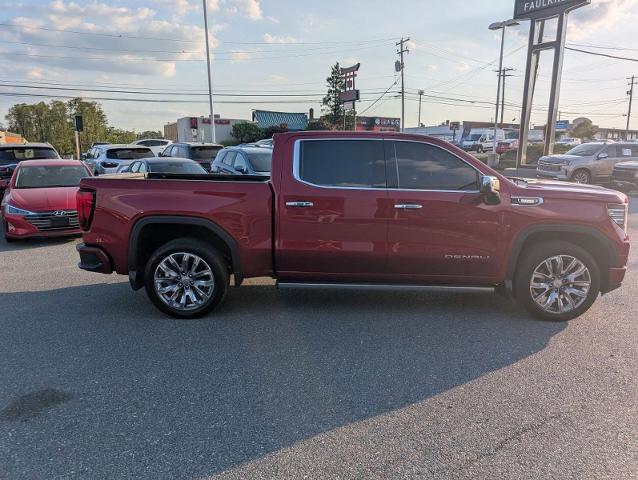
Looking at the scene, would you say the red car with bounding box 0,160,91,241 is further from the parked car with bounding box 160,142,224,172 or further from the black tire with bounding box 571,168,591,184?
the black tire with bounding box 571,168,591,184

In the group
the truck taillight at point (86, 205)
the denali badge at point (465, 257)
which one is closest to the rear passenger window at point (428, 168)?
the denali badge at point (465, 257)

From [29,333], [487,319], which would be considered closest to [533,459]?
[487,319]

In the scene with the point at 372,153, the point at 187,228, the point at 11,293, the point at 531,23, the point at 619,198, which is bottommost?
the point at 11,293

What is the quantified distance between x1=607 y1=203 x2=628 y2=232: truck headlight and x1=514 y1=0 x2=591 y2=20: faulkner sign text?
21141 mm

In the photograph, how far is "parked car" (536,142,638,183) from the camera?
1814cm

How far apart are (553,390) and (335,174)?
2712mm

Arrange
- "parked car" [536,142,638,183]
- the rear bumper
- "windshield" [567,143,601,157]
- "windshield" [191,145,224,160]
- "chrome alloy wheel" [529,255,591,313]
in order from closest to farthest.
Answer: "chrome alloy wheel" [529,255,591,313]
the rear bumper
"windshield" [191,145,224,160]
"parked car" [536,142,638,183]
"windshield" [567,143,601,157]

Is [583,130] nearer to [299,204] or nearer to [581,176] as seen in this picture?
[581,176]

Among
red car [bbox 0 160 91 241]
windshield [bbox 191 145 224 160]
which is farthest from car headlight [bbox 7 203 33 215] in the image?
windshield [bbox 191 145 224 160]

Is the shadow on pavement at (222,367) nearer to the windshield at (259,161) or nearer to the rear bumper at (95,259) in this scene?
the rear bumper at (95,259)

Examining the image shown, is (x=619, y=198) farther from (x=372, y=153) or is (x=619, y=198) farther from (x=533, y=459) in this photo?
(x=533, y=459)

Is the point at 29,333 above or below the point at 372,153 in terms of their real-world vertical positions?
below

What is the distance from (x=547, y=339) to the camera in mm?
4555

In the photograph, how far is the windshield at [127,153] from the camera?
16389 mm
